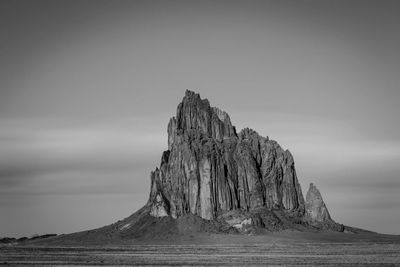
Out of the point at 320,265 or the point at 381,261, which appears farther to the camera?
the point at 381,261

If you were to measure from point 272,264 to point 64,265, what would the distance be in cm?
3356

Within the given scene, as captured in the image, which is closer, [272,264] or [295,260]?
[272,264]

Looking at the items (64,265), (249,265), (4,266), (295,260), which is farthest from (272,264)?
(4,266)

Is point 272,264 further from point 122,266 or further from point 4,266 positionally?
point 4,266

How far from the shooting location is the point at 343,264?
13775 centimetres

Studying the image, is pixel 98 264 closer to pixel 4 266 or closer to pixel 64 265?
pixel 64 265

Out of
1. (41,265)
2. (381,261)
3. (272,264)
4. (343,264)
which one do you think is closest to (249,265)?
(272,264)

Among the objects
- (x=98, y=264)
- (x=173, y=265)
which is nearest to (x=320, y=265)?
(x=173, y=265)

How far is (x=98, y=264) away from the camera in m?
142

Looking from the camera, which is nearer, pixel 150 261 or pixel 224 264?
pixel 224 264

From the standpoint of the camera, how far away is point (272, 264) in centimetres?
13700

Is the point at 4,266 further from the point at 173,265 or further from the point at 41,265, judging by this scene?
the point at 173,265

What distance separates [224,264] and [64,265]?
2590cm

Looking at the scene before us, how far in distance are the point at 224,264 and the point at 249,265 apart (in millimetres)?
6188
